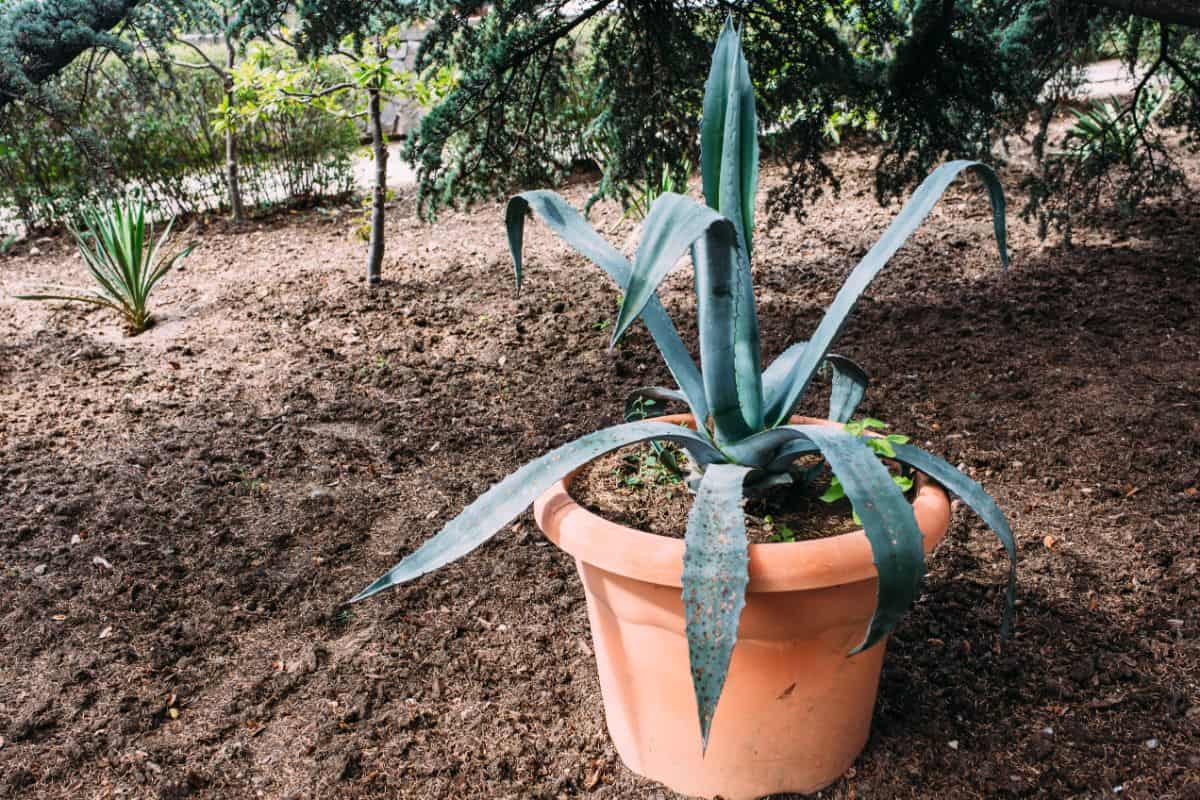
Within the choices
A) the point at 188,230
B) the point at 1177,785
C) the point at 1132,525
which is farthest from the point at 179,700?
the point at 188,230

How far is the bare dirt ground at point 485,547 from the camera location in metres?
1.62

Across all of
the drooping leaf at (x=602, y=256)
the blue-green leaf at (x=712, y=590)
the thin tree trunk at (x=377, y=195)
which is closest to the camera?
the blue-green leaf at (x=712, y=590)

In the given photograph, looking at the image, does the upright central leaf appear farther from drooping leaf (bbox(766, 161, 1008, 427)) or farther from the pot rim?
the pot rim

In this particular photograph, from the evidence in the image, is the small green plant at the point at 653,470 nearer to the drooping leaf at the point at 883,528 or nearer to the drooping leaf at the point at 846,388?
the drooping leaf at the point at 846,388

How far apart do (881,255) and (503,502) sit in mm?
708

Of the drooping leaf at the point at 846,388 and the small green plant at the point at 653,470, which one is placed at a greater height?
the drooping leaf at the point at 846,388

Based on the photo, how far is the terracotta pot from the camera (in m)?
1.25

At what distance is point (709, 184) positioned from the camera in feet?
4.84

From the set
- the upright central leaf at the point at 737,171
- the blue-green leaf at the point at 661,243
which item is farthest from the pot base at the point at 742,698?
the blue-green leaf at the point at 661,243

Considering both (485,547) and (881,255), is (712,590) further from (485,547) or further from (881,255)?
(485,547)

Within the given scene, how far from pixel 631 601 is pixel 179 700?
107cm

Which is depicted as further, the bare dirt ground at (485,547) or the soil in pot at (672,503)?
the bare dirt ground at (485,547)

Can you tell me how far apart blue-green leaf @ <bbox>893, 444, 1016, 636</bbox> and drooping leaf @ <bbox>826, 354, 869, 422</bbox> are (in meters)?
0.22

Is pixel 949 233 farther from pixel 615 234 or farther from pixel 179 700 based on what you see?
pixel 179 700
